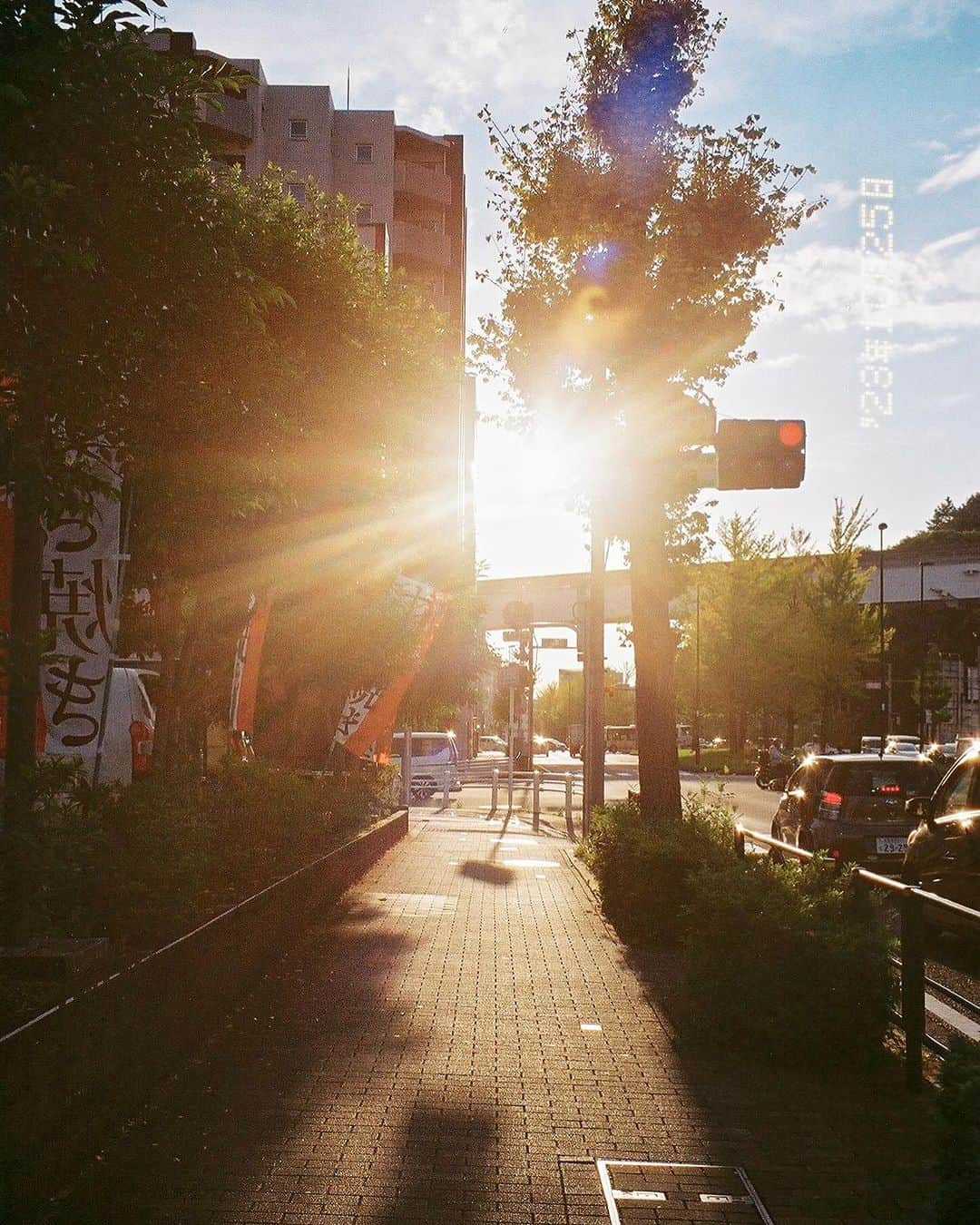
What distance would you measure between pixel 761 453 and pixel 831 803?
6.17 meters

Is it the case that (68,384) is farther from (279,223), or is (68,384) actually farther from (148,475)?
(279,223)

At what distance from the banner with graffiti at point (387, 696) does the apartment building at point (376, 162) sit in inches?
1141

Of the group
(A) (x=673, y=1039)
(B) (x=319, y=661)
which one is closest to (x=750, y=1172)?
(A) (x=673, y=1039)

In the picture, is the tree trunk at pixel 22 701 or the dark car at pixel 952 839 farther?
the dark car at pixel 952 839

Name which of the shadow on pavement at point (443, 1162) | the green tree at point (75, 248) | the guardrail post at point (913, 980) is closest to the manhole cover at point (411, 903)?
the green tree at point (75, 248)

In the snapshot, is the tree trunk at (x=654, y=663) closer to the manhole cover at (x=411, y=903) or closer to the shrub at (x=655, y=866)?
the shrub at (x=655, y=866)

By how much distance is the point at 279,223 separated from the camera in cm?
1488

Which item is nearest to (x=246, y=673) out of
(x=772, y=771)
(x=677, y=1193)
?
(x=677, y=1193)

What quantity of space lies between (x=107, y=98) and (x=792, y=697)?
181 feet

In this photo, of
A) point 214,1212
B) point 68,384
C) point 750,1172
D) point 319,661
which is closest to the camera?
point 214,1212

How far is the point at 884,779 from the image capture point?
1562 centimetres

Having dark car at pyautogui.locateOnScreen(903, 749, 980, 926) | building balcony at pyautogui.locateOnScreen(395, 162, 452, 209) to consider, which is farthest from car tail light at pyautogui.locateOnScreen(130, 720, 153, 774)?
building balcony at pyautogui.locateOnScreen(395, 162, 452, 209)

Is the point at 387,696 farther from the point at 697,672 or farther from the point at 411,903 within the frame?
the point at 697,672

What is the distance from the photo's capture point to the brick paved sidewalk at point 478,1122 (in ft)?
15.2
